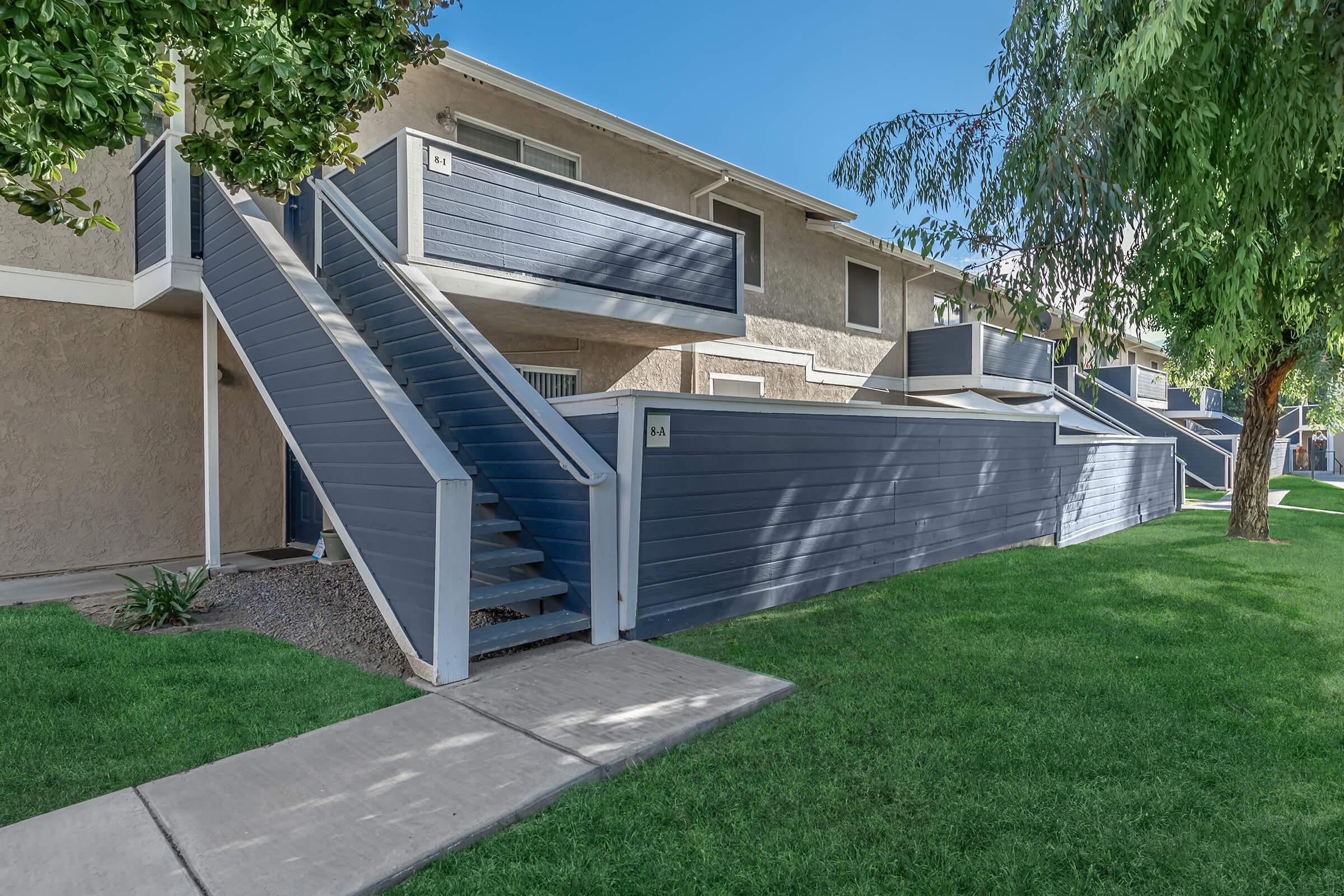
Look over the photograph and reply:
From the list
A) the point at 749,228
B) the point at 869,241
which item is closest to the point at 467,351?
the point at 749,228

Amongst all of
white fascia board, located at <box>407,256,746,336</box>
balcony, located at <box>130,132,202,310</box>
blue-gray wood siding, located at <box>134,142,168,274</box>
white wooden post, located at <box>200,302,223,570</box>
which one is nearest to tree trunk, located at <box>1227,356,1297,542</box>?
white fascia board, located at <box>407,256,746,336</box>

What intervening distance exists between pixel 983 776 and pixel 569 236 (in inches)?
272

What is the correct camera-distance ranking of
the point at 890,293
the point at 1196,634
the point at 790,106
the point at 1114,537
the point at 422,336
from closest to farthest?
the point at 1196,634
the point at 422,336
the point at 1114,537
the point at 890,293
the point at 790,106

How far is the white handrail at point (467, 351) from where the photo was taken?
546cm

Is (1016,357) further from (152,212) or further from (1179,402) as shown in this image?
(1179,402)

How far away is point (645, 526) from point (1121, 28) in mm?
4970

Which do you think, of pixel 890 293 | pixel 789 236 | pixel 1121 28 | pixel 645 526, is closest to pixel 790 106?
pixel 890 293

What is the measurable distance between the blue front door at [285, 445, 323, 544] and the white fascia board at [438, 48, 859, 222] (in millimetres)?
5208

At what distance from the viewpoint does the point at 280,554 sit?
922 centimetres

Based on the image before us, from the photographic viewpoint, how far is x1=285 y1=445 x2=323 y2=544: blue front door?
962 centimetres

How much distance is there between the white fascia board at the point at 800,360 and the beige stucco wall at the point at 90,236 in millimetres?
7297

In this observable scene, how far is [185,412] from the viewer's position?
9000mm

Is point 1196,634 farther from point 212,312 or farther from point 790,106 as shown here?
point 790,106

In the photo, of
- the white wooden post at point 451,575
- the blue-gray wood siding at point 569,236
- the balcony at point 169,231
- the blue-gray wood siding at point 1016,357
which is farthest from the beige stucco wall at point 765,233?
the white wooden post at point 451,575
